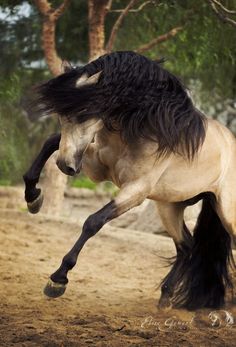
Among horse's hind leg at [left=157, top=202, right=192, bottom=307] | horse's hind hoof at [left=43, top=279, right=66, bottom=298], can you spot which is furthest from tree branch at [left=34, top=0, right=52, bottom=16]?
horse's hind hoof at [left=43, top=279, right=66, bottom=298]

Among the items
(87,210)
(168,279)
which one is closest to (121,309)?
(168,279)

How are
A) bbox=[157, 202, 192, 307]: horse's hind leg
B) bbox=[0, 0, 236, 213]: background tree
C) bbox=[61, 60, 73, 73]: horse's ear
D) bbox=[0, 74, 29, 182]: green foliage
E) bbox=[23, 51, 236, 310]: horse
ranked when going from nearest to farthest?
bbox=[23, 51, 236, 310]: horse, bbox=[61, 60, 73, 73]: horse's ear, bbox=[157, 202, 192, 307]: horse's hind leg, bbox=[0, 0, 236, 213]: background tree, bbox=[0, 74, 29, 182]: green foliage

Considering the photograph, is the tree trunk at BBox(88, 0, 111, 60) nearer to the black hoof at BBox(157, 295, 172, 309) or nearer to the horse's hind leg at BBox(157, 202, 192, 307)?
the horse's hind leg at BBox(157, 202, 192, 307)

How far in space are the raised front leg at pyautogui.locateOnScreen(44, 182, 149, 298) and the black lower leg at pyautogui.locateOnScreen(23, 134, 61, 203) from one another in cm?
64

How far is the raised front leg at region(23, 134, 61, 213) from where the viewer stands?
5188 millimetres

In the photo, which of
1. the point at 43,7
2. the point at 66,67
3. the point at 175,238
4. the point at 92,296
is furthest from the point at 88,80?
the point at 43,7

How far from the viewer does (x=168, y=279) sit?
241 inches

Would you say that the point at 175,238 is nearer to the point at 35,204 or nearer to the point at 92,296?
the point at 92,296

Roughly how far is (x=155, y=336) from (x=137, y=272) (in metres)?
3.29

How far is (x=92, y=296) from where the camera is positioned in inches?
259

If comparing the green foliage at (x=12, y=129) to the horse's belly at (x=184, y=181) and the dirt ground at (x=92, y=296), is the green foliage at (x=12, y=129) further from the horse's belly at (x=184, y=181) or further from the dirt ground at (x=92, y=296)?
the horse's belly at (x=184, y=181)

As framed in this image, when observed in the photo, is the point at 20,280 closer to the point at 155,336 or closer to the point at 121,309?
the point at 121,309

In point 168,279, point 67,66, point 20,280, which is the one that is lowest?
point 20,280

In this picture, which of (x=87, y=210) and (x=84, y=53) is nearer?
(x=84, y=53)
